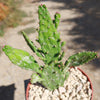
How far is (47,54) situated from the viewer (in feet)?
4.28

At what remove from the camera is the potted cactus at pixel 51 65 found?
1.17m

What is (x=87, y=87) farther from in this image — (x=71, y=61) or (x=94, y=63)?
(x=94, y=63)

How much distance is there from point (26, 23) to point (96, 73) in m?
2.50

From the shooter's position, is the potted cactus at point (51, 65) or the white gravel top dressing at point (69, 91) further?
the white gravel top dressing at point (69, 91)

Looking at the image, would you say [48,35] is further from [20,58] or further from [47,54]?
[20,58]

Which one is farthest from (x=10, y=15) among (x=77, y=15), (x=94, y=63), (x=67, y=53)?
(x=94, y=63)

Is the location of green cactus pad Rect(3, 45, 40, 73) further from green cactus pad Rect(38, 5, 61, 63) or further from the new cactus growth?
green cactus pad Rect(38, 5, 61, 63)

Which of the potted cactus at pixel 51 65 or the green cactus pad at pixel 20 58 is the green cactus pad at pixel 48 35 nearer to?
the potted cactus at pixel 51 65

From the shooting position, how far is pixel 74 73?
182 cm

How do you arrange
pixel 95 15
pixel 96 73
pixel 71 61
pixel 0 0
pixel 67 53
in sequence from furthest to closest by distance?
pixel 0 0, pixel 95 15, pixel 67 53, pixel 96 73, pixel 71 61

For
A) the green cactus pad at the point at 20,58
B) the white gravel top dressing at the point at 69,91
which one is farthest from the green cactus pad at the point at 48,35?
the white gravel top dressing at the point at 69,91

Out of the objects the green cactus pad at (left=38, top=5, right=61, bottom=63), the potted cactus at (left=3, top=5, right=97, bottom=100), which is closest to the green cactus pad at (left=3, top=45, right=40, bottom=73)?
the potted cactus at (left=3, top=5, right=97, bottom=100)

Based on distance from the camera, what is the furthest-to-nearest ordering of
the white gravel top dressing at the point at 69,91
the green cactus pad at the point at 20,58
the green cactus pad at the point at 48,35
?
the white gravel top dressing at the point at 69,91 → the green cactus pad at the point at 20,58 → the green cactus pad at the point at 48,35

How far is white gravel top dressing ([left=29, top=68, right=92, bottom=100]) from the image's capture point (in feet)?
5.24
